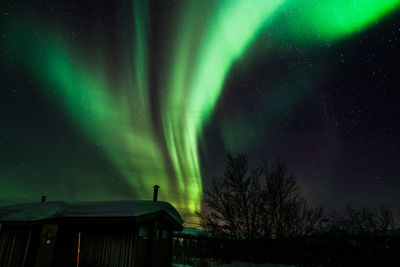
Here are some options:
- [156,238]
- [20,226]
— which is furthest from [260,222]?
[20,226]

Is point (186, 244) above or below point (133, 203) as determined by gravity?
below

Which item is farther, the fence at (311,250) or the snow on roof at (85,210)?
the snow on roof at (85,210)

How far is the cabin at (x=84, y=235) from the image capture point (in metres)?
9.82

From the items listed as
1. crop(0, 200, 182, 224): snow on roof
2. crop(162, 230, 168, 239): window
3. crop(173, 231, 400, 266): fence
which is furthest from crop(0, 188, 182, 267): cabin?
crop(173, 231, 400, 266): fence

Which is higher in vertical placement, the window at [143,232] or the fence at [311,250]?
the window at [143,232]

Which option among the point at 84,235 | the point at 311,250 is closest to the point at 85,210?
the point at 84,235

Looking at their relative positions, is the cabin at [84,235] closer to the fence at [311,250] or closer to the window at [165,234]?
the window at [165,234]

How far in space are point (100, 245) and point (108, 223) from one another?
43.3 inches

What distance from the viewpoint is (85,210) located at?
35.1 feet

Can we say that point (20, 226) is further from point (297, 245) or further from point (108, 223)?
point (297, 245)

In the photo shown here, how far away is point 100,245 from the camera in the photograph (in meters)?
10.4

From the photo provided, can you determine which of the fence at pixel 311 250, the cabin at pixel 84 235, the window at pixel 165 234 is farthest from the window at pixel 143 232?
the fence at pixel 311 250

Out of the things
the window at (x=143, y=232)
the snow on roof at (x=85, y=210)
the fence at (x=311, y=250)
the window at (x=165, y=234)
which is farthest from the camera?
the window at (x=165, y=234)

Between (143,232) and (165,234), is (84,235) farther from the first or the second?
(165,234)
